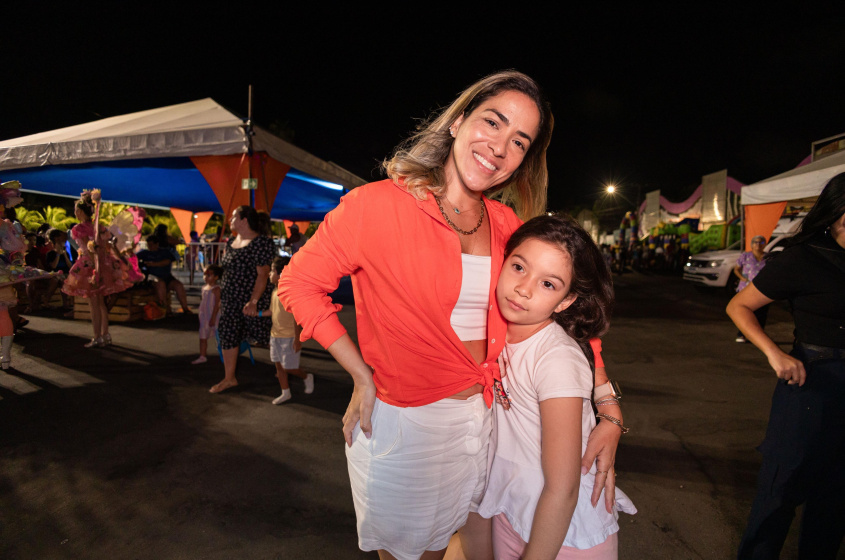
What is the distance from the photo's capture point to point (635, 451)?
333cm

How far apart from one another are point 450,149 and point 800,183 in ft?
20.6

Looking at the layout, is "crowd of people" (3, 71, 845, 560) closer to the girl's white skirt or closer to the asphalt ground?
the girl's white skirt

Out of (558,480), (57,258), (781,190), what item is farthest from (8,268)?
(781,190)

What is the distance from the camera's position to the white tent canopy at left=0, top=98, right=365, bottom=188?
190 inches

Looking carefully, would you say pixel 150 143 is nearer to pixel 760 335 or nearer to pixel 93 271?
pixel 93 271

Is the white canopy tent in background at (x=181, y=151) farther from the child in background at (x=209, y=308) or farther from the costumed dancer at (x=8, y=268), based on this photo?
the child in background at (x=209, y=308)

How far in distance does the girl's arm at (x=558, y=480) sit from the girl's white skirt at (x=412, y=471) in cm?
26

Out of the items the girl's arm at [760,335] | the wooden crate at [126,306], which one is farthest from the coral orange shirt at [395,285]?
the wooden crate at [126,306]

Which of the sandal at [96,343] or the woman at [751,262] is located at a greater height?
the woman at [751,262]

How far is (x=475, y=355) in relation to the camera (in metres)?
1.39

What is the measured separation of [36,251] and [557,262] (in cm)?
1142

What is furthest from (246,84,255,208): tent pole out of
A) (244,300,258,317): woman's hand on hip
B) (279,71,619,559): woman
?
(279,71,619,559): woman

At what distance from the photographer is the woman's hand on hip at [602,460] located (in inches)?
47.5

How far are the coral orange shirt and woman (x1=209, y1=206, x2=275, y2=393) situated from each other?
3.35 metres
